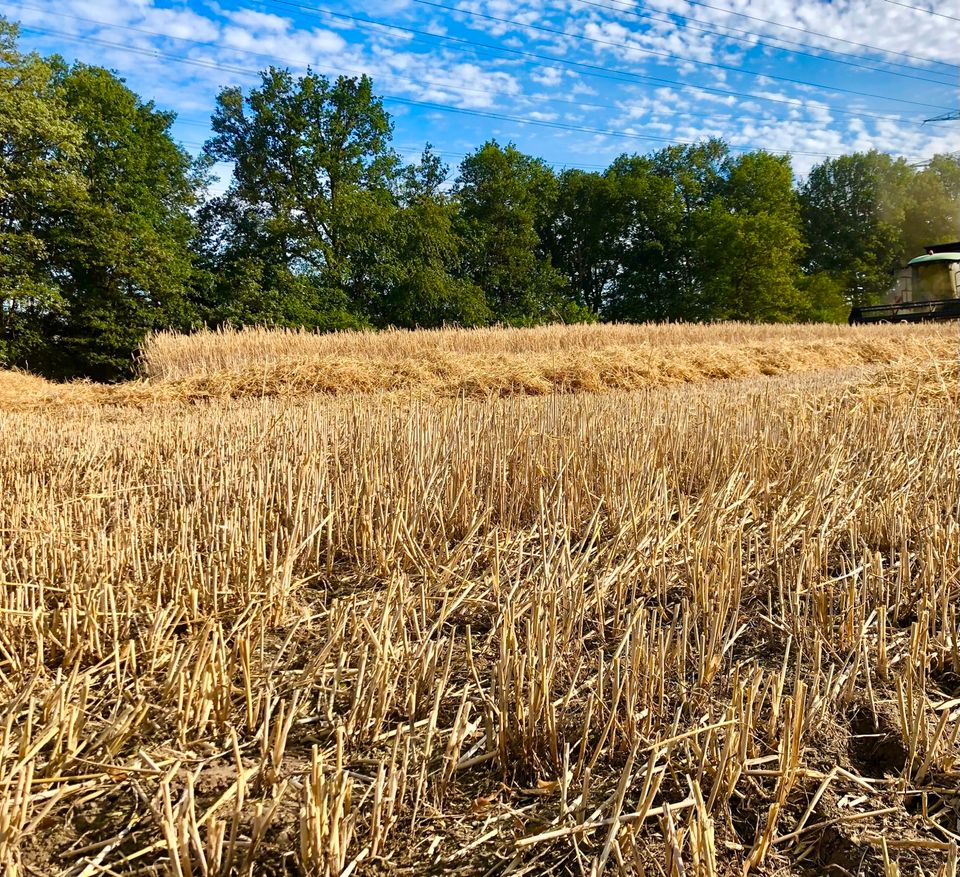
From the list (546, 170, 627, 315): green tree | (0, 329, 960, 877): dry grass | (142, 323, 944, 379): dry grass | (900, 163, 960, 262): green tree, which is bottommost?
(0, 329, 960, 877): dry grass

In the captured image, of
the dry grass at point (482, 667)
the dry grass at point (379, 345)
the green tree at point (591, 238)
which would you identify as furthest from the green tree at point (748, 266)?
the dry grass at point (482, 667)

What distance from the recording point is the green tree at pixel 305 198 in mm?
30078

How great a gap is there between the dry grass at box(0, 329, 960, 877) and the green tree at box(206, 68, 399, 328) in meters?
26.3

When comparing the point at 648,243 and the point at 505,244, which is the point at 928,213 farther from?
the point at 505,244

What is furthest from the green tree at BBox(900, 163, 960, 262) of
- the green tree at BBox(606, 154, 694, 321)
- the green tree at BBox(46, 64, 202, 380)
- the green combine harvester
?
the green tree at BBox(46, 64, 202, 380)

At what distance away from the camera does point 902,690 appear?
2.04m

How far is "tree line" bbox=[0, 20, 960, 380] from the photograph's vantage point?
25016mm

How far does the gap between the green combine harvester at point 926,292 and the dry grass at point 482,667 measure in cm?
2757

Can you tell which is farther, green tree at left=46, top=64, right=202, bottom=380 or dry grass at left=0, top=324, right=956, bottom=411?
green tree at left=46, top=64, right=202, bottom=380

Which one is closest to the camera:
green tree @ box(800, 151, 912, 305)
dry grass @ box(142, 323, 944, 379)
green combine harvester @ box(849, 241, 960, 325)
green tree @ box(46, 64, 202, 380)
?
dry grass @ box(142, 323, 944, 379)

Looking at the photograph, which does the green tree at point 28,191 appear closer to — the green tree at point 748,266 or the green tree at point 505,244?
the green tree at point 505,244

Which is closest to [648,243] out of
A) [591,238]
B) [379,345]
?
[591,238]

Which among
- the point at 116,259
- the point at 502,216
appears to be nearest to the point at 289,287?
the point at 116,259

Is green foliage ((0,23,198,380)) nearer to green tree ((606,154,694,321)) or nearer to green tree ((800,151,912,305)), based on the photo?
green tree ((606,154,694,321))
